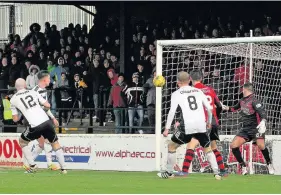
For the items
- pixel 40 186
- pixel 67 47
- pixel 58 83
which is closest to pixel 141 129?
pixel 58 83

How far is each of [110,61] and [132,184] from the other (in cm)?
1225

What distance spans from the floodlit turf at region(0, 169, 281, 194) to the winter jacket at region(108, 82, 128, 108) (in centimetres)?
668

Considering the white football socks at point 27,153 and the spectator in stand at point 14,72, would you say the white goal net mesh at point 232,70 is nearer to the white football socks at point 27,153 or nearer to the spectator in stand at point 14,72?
the white football socks at point 27,153

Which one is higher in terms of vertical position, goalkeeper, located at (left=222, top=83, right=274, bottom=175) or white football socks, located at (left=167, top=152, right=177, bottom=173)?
goalkeeper, located at (left=222, top=83, right=274, bottom=175)

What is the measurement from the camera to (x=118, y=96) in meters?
25.2

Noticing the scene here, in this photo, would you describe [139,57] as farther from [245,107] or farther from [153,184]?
[153,184]

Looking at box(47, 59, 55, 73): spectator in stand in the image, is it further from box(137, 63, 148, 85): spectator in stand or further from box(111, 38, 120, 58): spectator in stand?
box(137, 63, 148, 85): spectator in stand

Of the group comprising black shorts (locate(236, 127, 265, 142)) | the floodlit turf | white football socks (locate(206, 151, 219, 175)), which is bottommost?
the floodlit turf

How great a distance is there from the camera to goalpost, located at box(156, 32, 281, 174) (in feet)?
67.2

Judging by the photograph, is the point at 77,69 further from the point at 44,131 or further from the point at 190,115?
the point at 190,115

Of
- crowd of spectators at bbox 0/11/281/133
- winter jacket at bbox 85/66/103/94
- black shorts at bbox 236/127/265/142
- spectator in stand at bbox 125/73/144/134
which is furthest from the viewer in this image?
winter jacket at bbox 85/66/103/94

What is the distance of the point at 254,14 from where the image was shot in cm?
3033

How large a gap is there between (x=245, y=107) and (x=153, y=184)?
3.87 m

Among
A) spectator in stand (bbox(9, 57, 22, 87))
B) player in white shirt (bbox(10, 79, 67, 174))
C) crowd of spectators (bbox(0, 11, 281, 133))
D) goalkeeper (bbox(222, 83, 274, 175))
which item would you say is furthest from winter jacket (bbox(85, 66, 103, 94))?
goalkeeper (bbox(222, 83, 274, 175))
